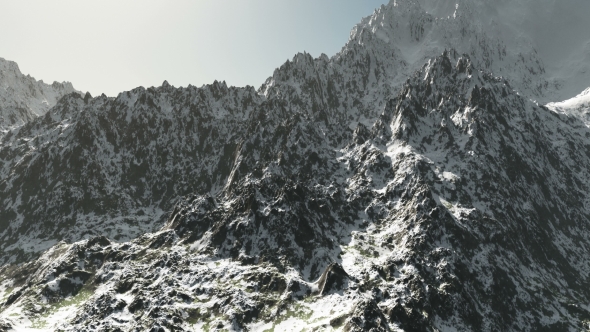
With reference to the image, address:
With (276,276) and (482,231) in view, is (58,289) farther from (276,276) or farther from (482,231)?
(482,231)

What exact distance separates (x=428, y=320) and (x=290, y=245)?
51.3m

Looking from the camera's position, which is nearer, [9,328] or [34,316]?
[9,328]

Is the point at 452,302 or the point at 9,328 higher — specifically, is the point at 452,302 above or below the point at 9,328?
→ above

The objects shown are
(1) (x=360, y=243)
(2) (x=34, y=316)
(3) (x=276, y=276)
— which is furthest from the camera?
(1) (x=360, y=243)

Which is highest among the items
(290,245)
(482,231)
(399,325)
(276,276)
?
(482,231)

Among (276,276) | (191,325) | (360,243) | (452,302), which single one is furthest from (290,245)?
(452,302)

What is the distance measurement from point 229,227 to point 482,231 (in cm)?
11040

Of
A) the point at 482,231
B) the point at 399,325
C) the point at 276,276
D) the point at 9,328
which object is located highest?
the point at 482,231

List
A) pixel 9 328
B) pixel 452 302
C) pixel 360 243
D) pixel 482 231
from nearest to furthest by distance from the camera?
pixel 9 328, pixel 452 302, pixel 360 243, pixel 482 231

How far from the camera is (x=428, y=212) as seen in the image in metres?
179

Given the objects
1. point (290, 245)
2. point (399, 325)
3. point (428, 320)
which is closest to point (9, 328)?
point (290, 245)

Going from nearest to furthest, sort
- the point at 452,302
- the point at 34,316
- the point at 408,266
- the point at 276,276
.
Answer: the point at 34,316, the point at 276,276, the point at 452,302, the point at 408,266

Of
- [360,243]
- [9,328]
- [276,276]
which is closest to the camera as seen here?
[9,328]

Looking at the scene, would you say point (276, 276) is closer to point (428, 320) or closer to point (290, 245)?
point (290, 245)
